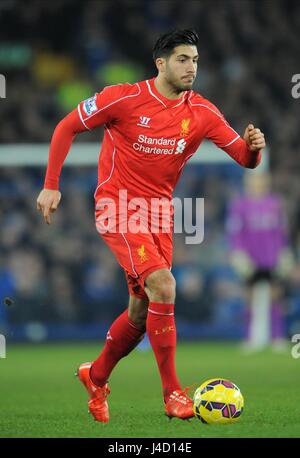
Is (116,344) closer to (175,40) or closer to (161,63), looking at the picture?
(161,63)

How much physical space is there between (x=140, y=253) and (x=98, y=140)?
32.4 feet

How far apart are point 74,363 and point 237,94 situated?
744 cm

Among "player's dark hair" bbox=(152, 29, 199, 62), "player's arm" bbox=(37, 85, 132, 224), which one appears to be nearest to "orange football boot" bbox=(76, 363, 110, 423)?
"player's arm" bbox=(37, 85, 132, 224)

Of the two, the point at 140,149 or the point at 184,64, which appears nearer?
the point at 184,64

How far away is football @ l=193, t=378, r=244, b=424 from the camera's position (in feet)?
18.0

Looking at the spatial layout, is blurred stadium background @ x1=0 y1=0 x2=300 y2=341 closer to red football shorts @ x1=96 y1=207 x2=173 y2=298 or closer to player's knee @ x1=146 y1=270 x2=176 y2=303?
red football shorts @ x1=96 y1=207 x2=173 y2=298

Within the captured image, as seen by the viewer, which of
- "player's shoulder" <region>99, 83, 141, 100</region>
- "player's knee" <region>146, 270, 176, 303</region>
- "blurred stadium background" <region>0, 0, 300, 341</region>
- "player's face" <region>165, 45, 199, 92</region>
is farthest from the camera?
"blurred stadium background" <region>0, 0, 300, 341</region>

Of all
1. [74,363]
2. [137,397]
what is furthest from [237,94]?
[137,397]

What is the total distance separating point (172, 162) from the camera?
6066 mm

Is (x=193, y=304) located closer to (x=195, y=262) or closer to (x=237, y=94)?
(x=195, y=262)

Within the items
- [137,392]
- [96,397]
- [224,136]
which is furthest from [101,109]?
[137,392]

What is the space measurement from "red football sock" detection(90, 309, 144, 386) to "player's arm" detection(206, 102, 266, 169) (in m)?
1.09

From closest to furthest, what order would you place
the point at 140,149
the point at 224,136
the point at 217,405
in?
the point at 217,405, the point at 140,149, the point at 224,136

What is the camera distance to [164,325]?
18.6 ft
